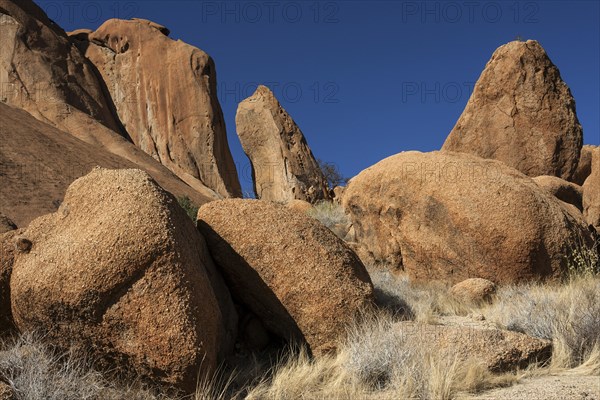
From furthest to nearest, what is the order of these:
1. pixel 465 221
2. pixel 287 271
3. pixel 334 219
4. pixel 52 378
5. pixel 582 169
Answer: pixel 334 219 < pixel 582 169 < pixel 465 221 < pixel 287 271 < pixel 52 378

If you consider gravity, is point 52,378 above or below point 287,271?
below

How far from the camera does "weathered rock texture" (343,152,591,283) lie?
24.6ft

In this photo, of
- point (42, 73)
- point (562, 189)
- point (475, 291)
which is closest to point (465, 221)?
point (475, 291)

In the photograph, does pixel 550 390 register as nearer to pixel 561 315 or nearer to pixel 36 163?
pixel 561 315

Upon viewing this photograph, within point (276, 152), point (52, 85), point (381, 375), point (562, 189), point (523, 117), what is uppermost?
point (52, 85)

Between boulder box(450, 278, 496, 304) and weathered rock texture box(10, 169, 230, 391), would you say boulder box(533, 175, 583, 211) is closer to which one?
boulder box(450, 278, 496, 304)

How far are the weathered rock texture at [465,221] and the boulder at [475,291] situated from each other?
1.80 ft

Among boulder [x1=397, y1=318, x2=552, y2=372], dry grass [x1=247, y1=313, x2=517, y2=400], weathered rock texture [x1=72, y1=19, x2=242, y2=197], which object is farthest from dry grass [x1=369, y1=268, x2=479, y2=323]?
weathered rock texture [x1=72, y1=19, x2=242, y2=197]

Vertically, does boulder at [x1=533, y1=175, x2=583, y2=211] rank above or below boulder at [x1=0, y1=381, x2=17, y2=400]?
above

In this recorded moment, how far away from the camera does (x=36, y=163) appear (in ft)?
52.2

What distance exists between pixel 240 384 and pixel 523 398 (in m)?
2.14

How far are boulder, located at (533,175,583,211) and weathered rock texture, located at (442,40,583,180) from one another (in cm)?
123

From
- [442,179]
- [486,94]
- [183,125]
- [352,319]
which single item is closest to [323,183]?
[486,94]

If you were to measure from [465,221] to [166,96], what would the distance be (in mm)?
29129
